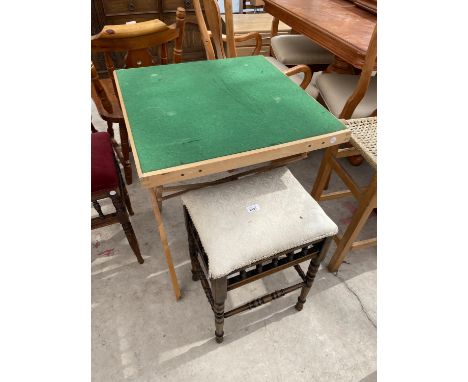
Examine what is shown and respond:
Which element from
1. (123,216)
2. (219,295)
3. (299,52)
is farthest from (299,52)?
(219,295)

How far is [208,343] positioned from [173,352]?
0.16 m

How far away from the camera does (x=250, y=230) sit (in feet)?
3.30

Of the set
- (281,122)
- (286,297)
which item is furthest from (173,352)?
(281,122)

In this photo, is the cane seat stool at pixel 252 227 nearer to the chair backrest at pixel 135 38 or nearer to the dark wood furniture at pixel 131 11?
the chair backrest at pixel 135 38

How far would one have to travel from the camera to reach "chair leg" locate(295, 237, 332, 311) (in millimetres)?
1153

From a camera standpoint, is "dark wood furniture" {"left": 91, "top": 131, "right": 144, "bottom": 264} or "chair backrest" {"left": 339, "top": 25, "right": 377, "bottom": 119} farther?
"chair backrest" {"left": 339, "top": 25, "right": 377, "bottom": 119}

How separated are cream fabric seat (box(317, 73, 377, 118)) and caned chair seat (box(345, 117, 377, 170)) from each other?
0.42 m

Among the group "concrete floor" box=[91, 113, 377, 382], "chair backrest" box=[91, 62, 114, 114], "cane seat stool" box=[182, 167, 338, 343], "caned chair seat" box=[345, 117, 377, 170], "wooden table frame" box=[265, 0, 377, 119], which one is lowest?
"concrete floor" box=[91, 113, 377, 382]

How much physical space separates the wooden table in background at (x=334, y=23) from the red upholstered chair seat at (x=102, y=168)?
138cm

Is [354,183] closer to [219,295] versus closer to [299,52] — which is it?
[219,295]

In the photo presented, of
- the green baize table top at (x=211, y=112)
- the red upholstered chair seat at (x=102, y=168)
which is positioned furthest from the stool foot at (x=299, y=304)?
the red upholstered chair seat at (x=102, y=168)

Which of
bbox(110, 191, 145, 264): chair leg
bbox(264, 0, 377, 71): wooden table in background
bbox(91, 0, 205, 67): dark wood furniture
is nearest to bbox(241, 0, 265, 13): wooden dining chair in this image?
bbox(91, 0, 205, 67): dark wood furniture

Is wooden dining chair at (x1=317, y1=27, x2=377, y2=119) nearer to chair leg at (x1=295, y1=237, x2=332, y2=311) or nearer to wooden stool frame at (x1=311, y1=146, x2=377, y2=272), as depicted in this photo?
wooden stool frame at (x1=311, y1=146, x2=377, y2=272)

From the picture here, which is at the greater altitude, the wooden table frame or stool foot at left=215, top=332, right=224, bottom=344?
the wooden table frame
